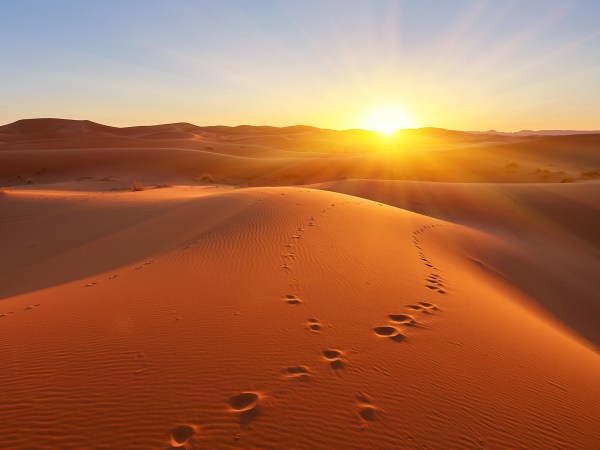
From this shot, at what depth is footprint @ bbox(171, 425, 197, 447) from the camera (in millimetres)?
2277

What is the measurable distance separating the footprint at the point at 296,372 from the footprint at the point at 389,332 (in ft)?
3.26

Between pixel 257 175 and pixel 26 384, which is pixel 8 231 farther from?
pixel 257 175

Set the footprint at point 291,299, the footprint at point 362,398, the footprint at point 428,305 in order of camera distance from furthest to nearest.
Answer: the footprint at point 428,305
the footprint at point 291,299
the footprint at point 362,398

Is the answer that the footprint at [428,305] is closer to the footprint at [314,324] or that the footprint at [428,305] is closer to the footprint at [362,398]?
the footprint at [314,324]

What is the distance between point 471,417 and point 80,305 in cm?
406

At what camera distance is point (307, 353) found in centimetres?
329

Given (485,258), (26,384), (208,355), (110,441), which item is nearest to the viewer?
(110,441)

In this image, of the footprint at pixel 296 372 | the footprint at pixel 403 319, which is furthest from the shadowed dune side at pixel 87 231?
the footprint at pixel 296 372

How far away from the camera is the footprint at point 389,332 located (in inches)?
145

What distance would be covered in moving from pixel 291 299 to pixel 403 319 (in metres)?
1.24

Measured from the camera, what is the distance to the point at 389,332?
3.81m

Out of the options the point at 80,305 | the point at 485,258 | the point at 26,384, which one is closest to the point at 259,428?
the point at 26,384

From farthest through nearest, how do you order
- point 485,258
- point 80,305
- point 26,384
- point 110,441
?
1. point 485,258
2. point 80,305
3. point 26,384
4. point 110,441

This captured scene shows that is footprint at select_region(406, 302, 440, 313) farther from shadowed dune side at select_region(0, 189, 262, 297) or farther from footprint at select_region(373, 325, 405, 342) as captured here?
shadowed dune side at select_region(0, 189, 262, 297)
